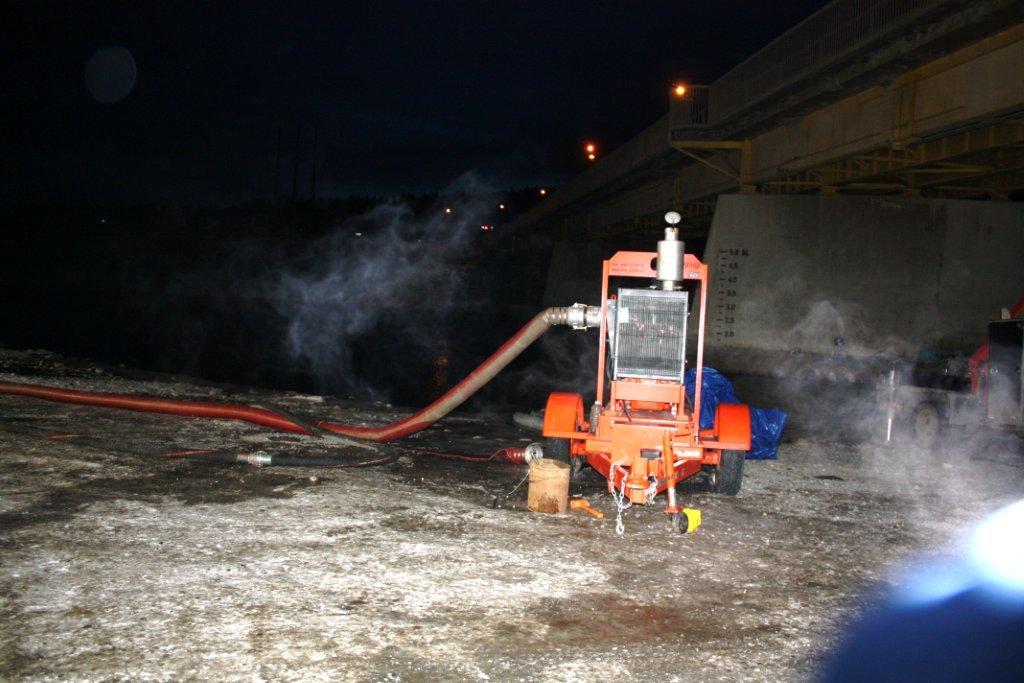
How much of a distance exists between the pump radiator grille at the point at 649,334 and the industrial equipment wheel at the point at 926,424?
6.51 m

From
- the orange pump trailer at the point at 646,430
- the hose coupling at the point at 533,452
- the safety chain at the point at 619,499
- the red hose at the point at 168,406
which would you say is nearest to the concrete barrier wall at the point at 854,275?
the orange pump trailer at the point at 646,430

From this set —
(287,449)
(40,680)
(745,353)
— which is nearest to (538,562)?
(40,680)

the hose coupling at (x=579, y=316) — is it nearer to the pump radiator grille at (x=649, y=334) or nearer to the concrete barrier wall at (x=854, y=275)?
the pump radiator grille at (x=649, y=334)

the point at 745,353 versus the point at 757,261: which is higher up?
the point at 757,261

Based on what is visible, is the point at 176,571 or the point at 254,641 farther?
the point at 176,571

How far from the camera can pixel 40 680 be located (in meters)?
3.81

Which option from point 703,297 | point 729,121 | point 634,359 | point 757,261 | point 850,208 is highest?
point 729,121

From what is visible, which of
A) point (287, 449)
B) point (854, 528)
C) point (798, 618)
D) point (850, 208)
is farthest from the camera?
point (850, 208)

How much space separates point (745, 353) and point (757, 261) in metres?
2.94

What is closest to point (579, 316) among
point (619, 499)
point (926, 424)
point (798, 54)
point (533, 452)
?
point (533, 452)

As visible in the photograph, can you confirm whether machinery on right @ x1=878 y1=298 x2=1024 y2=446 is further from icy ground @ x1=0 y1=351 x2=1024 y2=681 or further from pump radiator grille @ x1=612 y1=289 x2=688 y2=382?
pump radiator grille @ x1=612 y1=289 x2=688 y2=382

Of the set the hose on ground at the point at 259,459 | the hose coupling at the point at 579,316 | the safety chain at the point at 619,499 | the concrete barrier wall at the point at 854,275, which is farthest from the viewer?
the concrete barrier wall at the point at 854,275

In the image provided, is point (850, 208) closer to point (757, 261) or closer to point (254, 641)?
point (757, 261)

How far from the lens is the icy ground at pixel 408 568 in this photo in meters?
4.28
